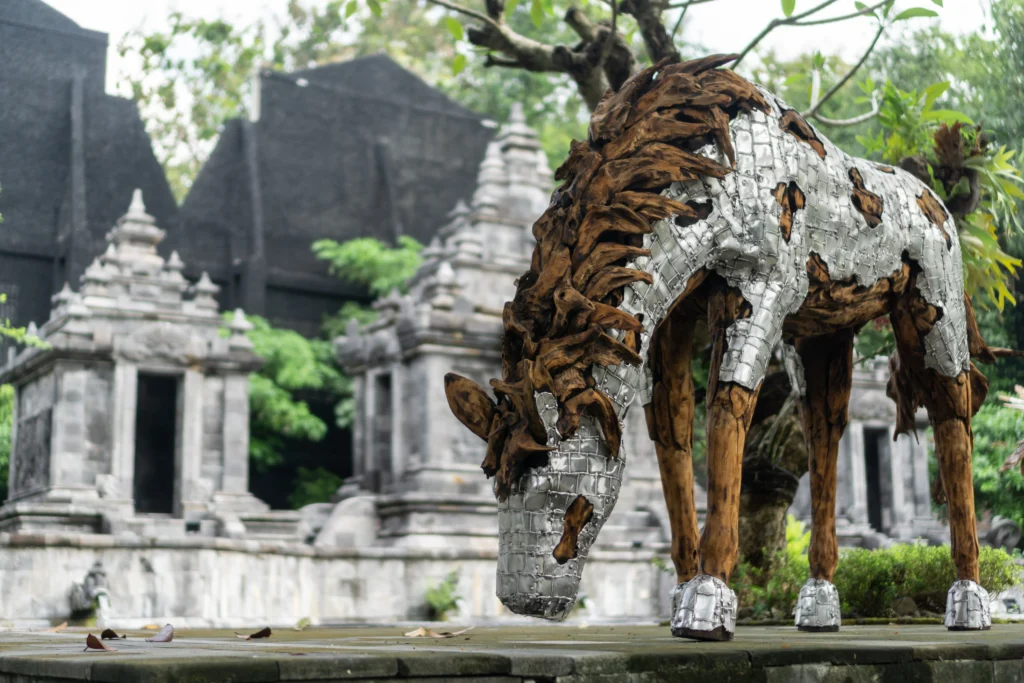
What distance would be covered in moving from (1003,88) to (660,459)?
12.6 metres

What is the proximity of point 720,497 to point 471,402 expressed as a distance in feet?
3.55

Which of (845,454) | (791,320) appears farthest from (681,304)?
(845,454)

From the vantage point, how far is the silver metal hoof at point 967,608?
5820mm

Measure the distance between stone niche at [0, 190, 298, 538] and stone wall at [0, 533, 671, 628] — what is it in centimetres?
245

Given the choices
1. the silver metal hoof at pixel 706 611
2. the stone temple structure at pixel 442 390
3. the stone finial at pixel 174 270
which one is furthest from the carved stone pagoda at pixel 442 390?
the silver metal hoof at pixel 706 611

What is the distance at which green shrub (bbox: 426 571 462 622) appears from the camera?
17.2 meters

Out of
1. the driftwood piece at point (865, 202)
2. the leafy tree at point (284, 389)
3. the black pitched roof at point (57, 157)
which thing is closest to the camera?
the driftwood piece at point (865, 202)

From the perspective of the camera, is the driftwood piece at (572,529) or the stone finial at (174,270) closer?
the driftwood piece at (572,529)

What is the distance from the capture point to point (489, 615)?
1731cm

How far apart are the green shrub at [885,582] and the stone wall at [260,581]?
639 centimetres

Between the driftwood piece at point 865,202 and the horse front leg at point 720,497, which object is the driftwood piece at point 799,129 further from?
the horse front leg at point 720,497

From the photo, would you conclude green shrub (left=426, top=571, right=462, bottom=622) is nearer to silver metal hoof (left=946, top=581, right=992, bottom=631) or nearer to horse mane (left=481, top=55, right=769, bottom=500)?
silver metal hoof (left=946, top=581, right=992, bottom=631)

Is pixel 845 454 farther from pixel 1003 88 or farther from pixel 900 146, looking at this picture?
pixel 900 146

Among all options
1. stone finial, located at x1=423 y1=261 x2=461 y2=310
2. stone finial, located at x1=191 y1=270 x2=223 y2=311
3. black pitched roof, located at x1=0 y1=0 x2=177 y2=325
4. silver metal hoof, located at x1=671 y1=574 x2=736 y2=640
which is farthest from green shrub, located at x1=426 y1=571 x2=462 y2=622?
silver metal hoof, located at x1=671 y1=574 x2=736 y2=640
